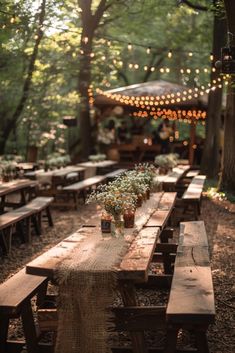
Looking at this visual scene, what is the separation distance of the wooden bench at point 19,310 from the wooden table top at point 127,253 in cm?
27

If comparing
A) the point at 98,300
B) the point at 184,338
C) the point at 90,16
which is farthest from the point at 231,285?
the point at 90,16

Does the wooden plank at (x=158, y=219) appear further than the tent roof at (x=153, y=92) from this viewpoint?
No

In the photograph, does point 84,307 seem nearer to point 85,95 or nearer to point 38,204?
point 38,204

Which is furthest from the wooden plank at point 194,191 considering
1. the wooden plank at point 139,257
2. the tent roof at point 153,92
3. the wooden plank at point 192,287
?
the tent roof at point 153,92

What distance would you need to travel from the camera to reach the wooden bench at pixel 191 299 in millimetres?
3211

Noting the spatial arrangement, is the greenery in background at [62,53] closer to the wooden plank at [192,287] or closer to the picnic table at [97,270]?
the wooden plank at [192,287]

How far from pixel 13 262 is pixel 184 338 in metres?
3.43

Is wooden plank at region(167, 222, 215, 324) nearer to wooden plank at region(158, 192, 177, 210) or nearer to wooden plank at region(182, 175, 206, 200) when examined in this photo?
wooden plank at region(158, 192, 177, 210)

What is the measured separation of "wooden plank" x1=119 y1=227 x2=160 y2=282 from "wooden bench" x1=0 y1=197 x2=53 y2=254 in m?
2.88

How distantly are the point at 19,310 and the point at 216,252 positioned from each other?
4327 millimetres

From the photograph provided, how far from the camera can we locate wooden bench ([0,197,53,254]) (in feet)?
24.2

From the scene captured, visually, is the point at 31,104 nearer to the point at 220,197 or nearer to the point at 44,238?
the point at 220,197

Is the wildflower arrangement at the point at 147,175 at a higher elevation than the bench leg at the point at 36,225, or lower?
higher

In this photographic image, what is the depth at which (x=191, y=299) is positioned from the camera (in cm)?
349
